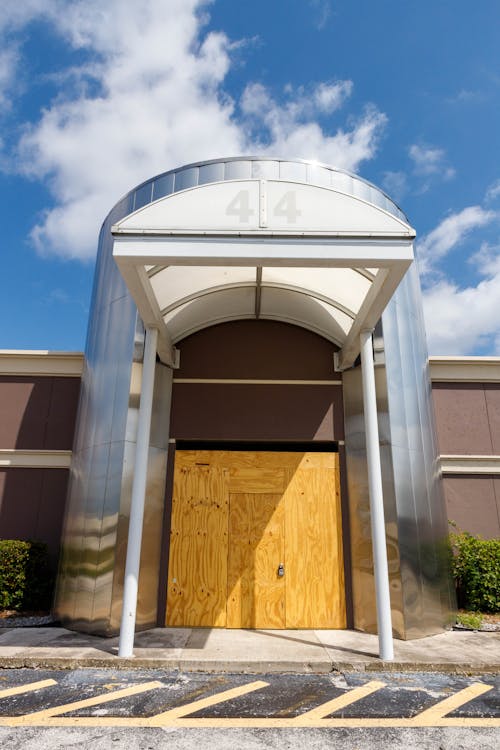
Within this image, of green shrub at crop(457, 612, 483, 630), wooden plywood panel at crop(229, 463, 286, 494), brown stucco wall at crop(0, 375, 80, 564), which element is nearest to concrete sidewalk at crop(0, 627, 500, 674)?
green shrub at crop(457, 612, 483, 630)

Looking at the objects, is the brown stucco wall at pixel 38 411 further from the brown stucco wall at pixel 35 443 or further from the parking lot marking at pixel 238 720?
the parking lot marking at pixel 238 720

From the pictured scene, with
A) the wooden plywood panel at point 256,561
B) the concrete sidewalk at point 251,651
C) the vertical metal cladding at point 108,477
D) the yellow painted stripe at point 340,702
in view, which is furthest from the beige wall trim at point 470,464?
the vertical metal cladding at point 108,477

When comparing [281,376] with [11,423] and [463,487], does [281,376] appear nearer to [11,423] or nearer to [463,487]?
[463,487]

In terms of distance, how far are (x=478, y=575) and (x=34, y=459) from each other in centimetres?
884

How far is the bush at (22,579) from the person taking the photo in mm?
8008

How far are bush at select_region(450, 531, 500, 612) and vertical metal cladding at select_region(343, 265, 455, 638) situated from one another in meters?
0.67

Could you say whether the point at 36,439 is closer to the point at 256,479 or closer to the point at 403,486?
the point at 256,479

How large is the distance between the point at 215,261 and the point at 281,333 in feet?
11.0

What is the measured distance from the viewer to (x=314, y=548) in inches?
301

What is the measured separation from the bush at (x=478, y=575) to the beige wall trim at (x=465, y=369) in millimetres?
3565

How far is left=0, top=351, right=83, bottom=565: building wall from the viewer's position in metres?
9.39

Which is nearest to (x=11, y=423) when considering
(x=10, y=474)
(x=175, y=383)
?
(x=10, y=474)

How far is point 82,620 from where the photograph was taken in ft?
22.1

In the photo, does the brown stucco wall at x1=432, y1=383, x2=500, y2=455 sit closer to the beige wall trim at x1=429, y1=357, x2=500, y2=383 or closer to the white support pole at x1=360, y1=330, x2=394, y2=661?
the beige wall trim at x1=429, y1=357, x2=500, y2=383
